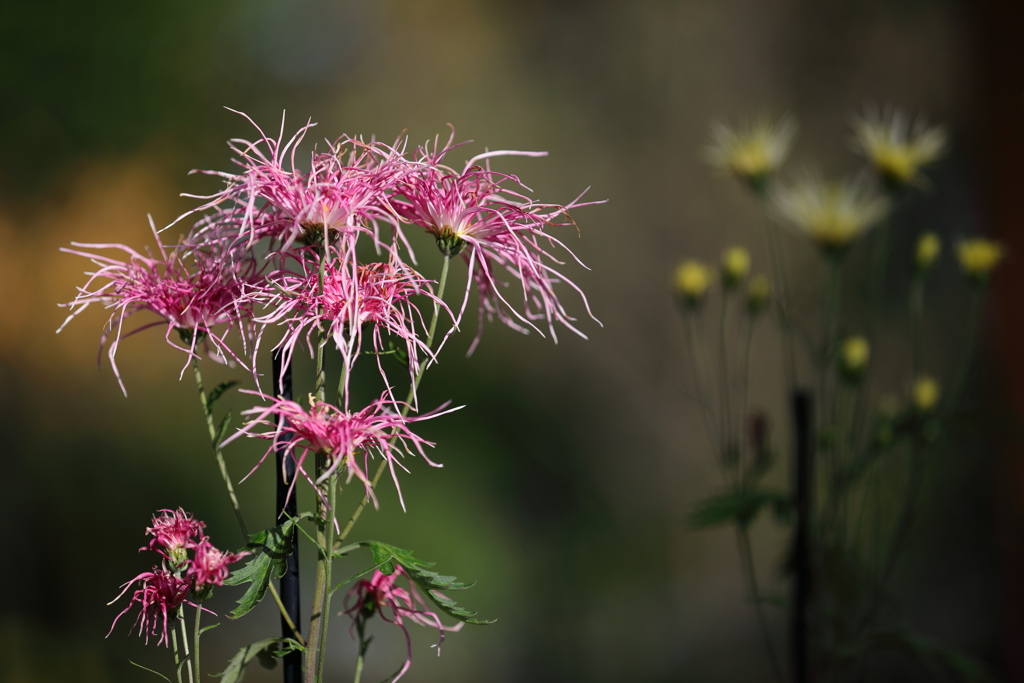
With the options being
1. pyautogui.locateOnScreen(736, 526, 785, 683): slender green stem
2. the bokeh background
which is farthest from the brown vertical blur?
pyautogui.locateOnScreen(736, 526, 785, 683): slender green stem

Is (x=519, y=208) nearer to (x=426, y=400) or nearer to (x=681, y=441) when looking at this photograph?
(x=426, y=400)

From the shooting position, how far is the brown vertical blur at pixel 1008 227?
1040 mm

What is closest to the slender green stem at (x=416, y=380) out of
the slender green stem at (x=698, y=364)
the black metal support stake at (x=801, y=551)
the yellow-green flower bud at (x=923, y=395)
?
the black metal support stake at (x=801, y=551)

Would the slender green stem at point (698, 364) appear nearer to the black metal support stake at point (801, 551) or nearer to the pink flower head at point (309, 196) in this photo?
the black metal support stake at point (801, 551)

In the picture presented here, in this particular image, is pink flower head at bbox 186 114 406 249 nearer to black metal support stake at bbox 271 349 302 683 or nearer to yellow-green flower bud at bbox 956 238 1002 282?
black metal support stake at bbox 271 349 302 683

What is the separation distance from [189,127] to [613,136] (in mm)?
589

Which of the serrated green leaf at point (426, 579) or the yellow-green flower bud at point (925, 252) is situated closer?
the serrated green leaf at point (426, 579)

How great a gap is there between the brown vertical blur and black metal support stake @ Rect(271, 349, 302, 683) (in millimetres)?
1090

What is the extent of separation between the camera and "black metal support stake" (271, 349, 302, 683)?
0.29 m

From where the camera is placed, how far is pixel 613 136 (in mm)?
1071

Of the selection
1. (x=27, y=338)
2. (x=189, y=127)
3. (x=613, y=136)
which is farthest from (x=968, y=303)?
(x=27, y=338)

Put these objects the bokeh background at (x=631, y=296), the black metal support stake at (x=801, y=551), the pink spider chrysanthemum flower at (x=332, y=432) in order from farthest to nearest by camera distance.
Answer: the bokeh background at (x=631, y=296) < the black metal support stake at (x=801, y=551) < the pink spider chrysanthemum flower at (x=332, y=432)

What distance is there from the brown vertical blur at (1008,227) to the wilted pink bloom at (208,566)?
112 centimetres

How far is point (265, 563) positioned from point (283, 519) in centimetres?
3
